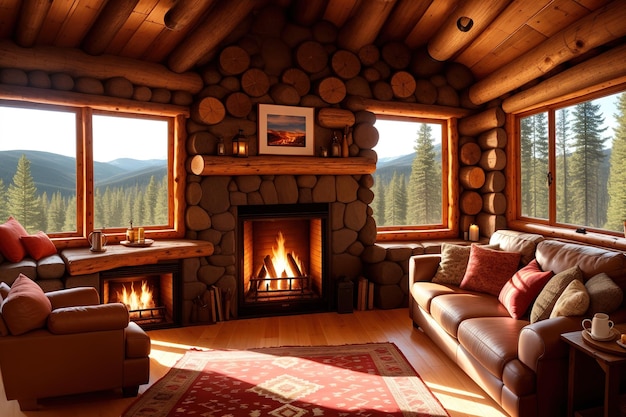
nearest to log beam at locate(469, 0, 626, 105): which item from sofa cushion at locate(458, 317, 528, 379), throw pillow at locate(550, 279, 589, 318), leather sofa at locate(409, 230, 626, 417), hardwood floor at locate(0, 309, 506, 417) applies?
leather sofa at locate(409, 230, 626, 417)

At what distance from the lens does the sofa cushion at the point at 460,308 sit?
10.5 feet

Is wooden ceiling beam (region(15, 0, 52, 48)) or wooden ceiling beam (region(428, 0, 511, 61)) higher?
wooden ceiling beam (region(428, 0, 511, 61))

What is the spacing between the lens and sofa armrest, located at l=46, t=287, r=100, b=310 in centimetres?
316

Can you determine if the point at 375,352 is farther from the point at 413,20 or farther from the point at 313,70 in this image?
the point at 413,20

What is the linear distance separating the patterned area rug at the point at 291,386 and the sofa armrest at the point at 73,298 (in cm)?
85

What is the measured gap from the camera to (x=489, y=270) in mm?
3715

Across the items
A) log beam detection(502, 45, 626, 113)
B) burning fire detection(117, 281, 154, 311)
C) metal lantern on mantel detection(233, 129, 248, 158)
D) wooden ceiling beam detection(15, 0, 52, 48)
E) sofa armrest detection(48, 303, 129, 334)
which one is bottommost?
burning fire detection(117, 281, 154, 311)

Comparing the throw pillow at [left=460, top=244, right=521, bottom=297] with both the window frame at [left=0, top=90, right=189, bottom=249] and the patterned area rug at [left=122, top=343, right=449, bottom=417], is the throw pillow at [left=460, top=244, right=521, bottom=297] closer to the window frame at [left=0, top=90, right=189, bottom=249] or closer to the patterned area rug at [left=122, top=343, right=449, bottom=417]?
the patterned area rug at [left=122, top=343, right=449, bottom=417]

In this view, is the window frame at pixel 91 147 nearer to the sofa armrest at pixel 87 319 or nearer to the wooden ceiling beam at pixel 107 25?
the wooden ceiling beam at pixel 107 25

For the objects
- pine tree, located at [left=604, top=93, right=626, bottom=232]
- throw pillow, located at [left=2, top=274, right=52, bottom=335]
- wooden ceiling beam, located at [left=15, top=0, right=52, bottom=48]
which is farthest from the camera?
pine tree, located at [left=604, top=93, right=626, bottom=232]

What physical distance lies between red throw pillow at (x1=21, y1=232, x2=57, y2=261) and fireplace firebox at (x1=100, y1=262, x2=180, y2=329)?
0.58 m

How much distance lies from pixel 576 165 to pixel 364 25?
2.62 metres

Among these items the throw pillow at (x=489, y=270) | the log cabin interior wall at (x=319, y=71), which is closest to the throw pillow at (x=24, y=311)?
the log cabin interior wall at (x=319, y=71)

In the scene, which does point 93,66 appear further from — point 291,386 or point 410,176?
point 410,176
